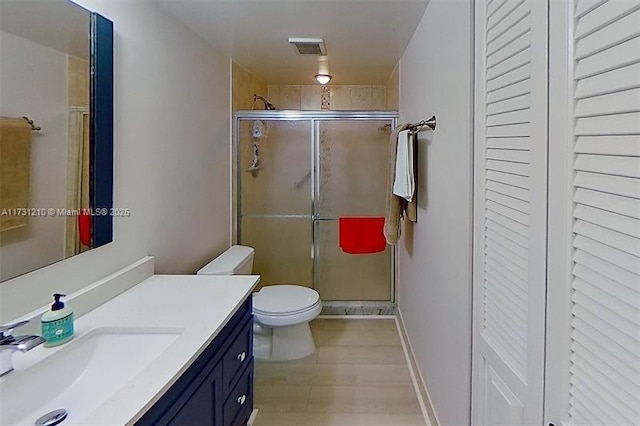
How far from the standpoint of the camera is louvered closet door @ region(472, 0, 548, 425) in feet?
3.20

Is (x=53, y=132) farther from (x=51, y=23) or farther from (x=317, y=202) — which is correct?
(x=317, y=202)

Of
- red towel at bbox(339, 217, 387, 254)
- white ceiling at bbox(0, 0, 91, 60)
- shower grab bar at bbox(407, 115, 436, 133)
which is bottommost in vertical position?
red towel at bbox(339, 217, 387, 254)

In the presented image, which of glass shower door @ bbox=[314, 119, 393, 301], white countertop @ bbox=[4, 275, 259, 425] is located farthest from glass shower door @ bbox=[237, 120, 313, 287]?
white countertop @ bbox=[4, 275, 259, 425]

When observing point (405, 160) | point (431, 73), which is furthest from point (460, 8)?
point (405, 160)

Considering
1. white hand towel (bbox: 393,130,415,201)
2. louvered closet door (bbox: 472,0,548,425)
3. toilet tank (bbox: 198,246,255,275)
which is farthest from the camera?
toilet tank (bbox: 198,246,255,275)

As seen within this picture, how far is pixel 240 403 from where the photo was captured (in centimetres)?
191

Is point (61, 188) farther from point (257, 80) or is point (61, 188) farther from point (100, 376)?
point (257, 80)

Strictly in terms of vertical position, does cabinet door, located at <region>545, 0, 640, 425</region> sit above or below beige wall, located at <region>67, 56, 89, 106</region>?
below

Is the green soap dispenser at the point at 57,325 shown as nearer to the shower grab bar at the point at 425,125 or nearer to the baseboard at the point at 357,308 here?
the shower grab bar at the point at 425,125

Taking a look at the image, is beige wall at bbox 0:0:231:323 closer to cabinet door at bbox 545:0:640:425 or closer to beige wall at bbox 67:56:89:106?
beige wall at bbox 67:56:89:106

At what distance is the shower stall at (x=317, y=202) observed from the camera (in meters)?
3.86

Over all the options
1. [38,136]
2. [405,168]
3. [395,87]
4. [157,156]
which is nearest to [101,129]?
[38,136]

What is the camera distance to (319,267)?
396cm

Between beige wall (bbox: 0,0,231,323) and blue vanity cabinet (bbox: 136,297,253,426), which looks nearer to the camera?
blue vanity cabinet (bbox: 136,297,253,426)
